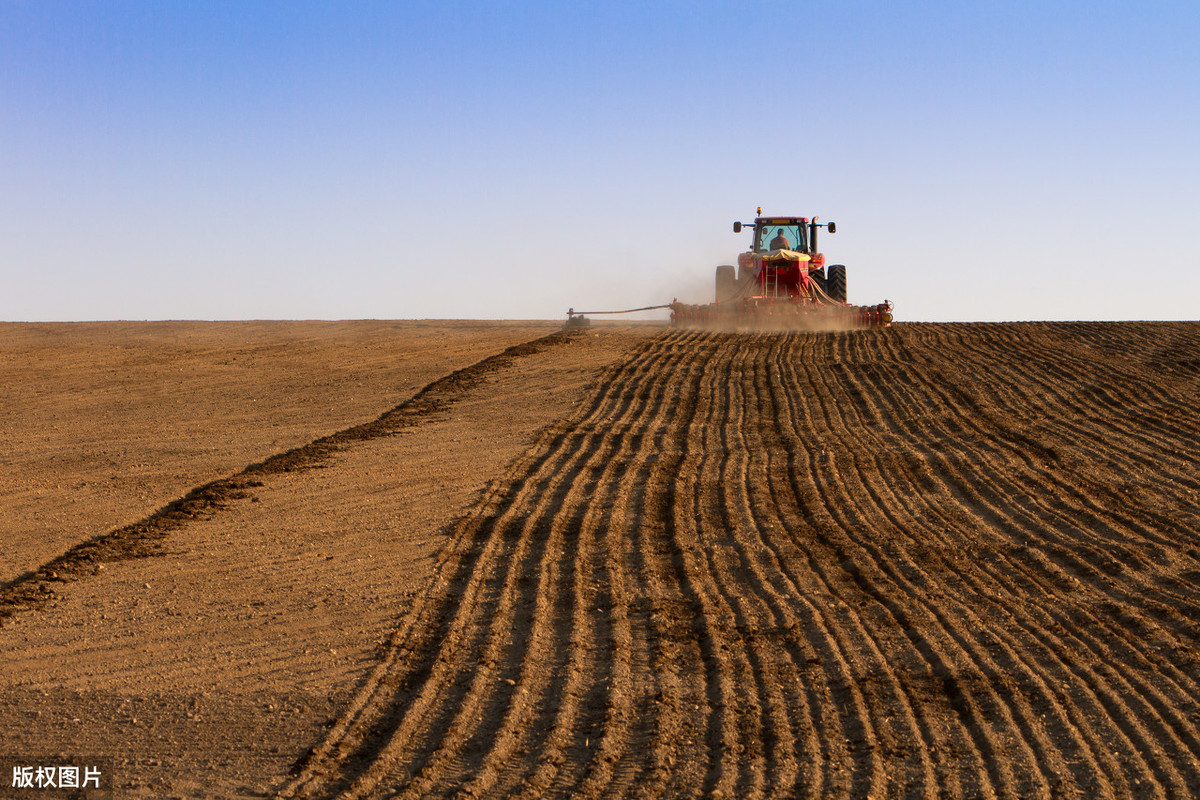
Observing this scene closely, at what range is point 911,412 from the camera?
14891mm

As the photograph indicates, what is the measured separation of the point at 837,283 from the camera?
92.5 feet

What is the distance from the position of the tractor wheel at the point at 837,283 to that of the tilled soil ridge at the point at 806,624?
14.4m

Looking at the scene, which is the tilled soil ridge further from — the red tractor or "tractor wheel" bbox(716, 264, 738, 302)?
"tractor wheel" bbox(716, 264, 738, 302)

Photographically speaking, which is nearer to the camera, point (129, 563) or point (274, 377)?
point (129, 563)

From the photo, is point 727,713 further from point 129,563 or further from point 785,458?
point 785,458

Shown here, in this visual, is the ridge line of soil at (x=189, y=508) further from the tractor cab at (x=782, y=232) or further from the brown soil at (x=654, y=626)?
the tractor cab at (x=782, y=232)

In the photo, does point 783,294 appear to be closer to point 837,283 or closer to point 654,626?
point 837,283

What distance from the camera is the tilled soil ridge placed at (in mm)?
4910

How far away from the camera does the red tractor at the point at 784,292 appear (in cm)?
2544

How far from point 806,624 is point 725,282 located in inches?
871

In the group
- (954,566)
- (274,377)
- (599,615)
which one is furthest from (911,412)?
(274,377)

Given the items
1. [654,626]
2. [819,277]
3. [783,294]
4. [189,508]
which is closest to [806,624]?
[654,626]

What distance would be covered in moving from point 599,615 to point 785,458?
5.45m

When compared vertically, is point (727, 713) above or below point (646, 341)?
below
